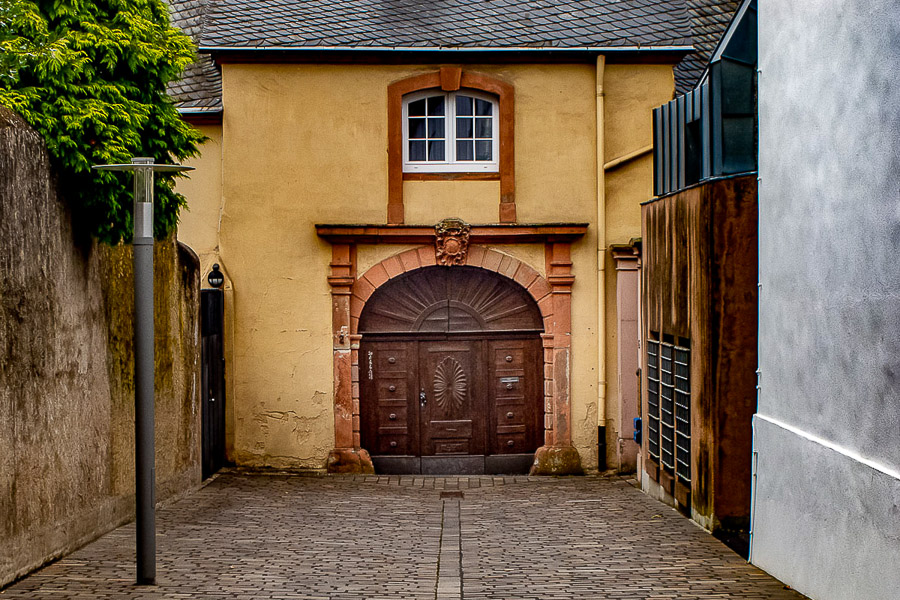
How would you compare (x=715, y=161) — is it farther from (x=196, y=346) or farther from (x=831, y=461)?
(x=196, y=346)

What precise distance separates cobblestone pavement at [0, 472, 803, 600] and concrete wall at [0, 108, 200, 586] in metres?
0.33

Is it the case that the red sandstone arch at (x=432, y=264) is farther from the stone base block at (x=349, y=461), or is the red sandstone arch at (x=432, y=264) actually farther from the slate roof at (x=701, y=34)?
the slate roof at (x=701, y=34)

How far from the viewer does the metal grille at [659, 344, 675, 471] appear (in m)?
11.2

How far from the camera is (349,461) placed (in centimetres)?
1512

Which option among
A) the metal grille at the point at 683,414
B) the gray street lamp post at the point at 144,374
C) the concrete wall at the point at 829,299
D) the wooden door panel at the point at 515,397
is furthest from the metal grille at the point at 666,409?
the gray street lamp post at the point at 144,374

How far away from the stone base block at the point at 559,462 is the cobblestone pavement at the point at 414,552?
1875 mm

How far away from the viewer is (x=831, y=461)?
6703mm

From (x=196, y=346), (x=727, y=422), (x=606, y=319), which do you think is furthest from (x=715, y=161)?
(x=196, y=346)

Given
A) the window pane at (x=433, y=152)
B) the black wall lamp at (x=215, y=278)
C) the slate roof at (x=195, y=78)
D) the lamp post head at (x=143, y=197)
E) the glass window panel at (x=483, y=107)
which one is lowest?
the black wall lamp at (x=215, y=278)

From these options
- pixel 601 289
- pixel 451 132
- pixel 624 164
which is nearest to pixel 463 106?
pixel 451 132

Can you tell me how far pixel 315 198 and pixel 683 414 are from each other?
6.58 meters

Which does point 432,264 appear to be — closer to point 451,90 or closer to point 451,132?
point 451,132

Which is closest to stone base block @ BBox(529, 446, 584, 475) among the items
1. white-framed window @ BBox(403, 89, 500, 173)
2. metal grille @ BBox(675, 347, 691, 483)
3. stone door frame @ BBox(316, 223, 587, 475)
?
stone door frame @ BBox(316, 223, 587, 475)

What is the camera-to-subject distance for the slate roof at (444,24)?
15.0 metres
